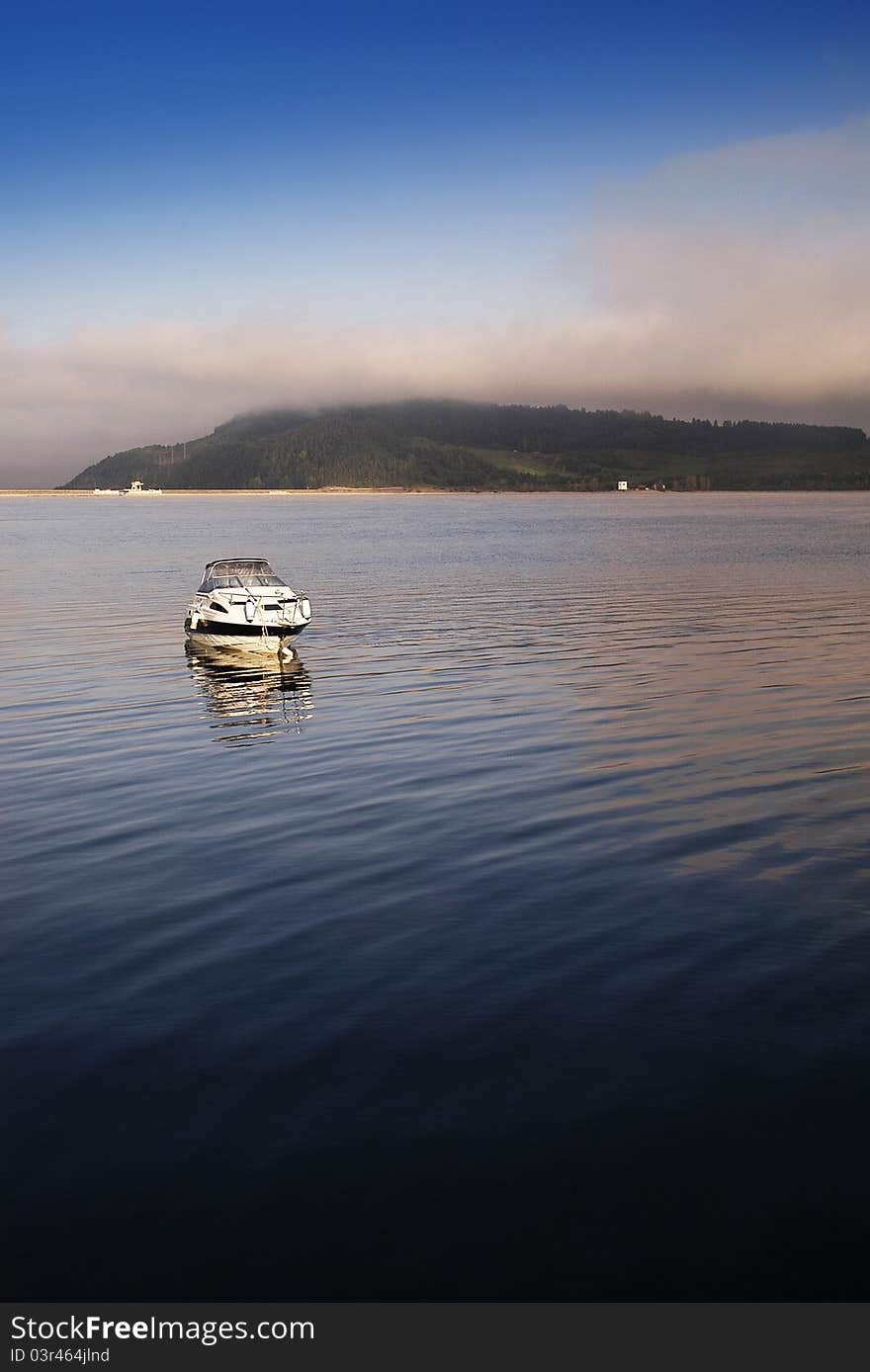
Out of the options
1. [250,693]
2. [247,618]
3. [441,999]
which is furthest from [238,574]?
[441,999]

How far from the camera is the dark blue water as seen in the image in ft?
31.5

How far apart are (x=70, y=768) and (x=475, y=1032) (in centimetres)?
1689

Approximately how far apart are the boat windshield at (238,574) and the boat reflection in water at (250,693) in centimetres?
368

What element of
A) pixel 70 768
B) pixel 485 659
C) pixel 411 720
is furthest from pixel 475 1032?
pixel 485 659

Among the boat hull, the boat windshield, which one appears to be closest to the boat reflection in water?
the boat hull

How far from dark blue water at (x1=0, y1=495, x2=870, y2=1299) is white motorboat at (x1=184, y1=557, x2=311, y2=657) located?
556 inches

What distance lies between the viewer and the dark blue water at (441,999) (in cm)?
961

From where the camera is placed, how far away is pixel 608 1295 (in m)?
8.98

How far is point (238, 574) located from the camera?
2199 inches

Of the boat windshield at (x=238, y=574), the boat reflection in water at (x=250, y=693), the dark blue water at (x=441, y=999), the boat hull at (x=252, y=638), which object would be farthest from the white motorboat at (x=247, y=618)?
the dark blue water at (x=441, y=999)

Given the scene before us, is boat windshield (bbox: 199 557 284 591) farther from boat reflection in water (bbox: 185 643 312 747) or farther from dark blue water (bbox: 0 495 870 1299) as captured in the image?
dark blue water (bbox: 0 495 870 1299)

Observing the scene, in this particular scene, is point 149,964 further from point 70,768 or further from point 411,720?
point 411,720

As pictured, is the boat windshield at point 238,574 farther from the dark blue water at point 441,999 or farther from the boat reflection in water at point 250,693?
the dark blue water at point 441,999

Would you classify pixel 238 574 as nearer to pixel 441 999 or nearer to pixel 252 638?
pixel 252 638
